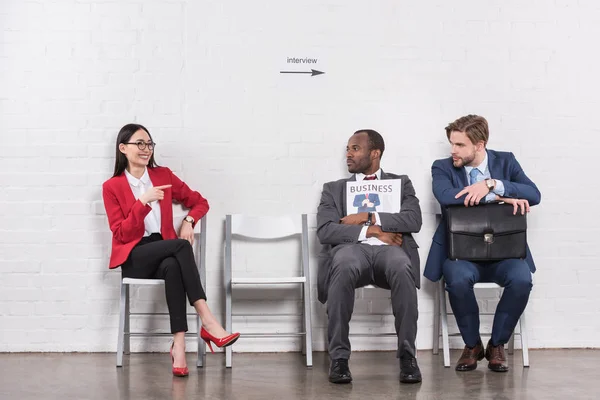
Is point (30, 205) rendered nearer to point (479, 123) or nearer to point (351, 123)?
point (351, 123)

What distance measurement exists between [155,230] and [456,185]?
1.69 meters

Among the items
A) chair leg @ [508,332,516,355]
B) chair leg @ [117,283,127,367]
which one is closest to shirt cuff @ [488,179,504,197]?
chair leg @ [508,332,516,355]

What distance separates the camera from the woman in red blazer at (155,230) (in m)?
3.82

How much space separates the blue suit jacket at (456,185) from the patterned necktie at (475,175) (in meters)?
0.03

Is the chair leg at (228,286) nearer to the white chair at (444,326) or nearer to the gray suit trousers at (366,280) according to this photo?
the gray suit trousers at (366,280)

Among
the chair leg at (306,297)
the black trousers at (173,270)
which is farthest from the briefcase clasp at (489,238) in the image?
the black trousers at (173,270)

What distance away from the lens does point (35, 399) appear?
313 centimetres

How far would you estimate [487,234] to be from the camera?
3.99 meters

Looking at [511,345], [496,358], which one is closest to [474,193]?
[496,358]

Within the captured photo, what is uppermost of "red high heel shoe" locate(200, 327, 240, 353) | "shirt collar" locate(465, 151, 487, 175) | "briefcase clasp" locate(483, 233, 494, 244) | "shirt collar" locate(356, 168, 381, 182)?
"shirt collar" locate(465, 151, 487, 175)

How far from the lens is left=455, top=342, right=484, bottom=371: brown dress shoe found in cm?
387

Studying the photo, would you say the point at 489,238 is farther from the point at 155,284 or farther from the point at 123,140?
the point at 123,140

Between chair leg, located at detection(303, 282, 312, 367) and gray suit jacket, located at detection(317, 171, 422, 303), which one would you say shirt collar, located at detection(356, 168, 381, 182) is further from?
chair leg, located at detection(303, 282, 312, 367)

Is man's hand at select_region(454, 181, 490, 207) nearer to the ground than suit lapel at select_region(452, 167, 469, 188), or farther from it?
nearer to the ground
